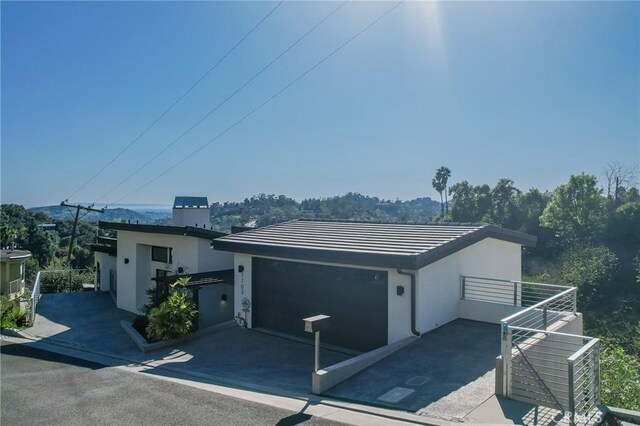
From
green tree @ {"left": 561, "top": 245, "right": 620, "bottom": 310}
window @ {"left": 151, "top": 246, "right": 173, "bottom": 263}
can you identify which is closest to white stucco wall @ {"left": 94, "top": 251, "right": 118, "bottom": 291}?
window @ {"left": 151, "top": 246, "right": 173, "bottom": 263}

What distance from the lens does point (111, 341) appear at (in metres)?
13.8

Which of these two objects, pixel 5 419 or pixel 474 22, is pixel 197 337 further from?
pixel 474 22

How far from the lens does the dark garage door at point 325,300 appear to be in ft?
34.7

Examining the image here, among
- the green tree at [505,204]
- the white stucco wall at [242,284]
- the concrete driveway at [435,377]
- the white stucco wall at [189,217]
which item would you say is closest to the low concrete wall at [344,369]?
the concrete driveway at [435,377]

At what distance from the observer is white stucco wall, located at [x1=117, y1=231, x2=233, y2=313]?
52.6 feet

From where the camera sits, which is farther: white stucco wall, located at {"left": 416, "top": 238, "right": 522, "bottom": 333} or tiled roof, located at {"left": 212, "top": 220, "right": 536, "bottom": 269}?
white stucco wall, located at {"left": 416, "top": 238, "right": 522, "bottom": 333}

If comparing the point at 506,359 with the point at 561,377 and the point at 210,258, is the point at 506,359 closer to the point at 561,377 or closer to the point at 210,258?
the point at 561,377

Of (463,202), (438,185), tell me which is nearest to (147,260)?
(463,202)

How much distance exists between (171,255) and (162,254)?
3.22 ft

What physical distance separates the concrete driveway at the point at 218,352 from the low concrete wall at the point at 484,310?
11.7 ft

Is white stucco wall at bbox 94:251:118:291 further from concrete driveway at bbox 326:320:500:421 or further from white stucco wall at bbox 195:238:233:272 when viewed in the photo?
concrete driveway at bbox 326:320:500:421

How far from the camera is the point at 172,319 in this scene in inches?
496

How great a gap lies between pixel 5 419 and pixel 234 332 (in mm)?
6926

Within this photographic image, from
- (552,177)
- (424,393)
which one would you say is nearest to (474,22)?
(424,393)
